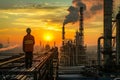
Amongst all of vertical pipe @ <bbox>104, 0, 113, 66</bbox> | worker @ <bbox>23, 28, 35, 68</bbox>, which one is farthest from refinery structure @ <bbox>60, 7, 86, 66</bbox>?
worker @ <bbox>23, 28, 35, 68</bbox>

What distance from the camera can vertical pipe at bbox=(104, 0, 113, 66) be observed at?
4978 cm

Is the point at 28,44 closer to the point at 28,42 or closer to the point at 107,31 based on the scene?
the point at 28,42

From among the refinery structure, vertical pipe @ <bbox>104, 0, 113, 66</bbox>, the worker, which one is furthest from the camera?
the refinery structure

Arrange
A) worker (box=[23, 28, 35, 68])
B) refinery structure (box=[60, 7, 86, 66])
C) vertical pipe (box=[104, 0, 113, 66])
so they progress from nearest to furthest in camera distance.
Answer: worker (box=[23, 28, 35, 68]) → vertical pipe (box=[104, 0, 113, 66]) → refinery structure (box=[60, 7, 86, 66])

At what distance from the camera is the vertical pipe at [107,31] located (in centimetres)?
4978

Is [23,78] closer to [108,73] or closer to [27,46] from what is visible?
[27,46]

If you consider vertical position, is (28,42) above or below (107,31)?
below

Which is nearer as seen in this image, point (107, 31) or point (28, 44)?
point (28, 44)

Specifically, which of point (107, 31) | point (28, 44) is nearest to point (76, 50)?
point (107, 31)

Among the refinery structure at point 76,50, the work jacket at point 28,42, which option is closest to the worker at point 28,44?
the work jacket at point 28,42

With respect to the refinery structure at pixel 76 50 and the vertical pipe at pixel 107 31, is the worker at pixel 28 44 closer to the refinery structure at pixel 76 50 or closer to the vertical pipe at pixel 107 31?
the vertical pipe at pixel 107 31

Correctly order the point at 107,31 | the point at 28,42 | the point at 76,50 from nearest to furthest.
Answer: the point at 28,42 < the point at 107,31 < the point at 76,50

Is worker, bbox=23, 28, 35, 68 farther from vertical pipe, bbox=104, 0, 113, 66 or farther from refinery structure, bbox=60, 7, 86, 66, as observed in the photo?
refinery structure, bbox=60, 7, 86, 66

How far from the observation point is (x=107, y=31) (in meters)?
50.3
